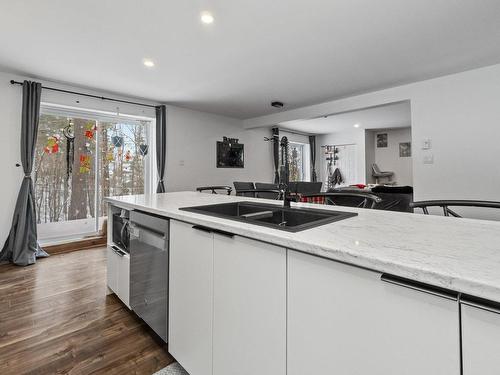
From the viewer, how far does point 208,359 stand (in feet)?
3.66

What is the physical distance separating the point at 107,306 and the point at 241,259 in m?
1.70

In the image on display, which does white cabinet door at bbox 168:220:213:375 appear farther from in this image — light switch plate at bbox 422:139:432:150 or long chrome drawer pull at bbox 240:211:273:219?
light switch plate at bbox 422:139:432:150

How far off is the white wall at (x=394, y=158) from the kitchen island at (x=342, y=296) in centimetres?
709

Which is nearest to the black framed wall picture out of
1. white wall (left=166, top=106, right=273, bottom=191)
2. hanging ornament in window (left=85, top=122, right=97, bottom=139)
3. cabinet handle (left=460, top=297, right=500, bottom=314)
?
white wall (left=166, top=106, right=273, bottom=191)

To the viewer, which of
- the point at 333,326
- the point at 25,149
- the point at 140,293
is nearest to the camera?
the point at 333,326

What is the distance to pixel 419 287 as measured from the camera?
1.82 ft

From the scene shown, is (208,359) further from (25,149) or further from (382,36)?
(25,149)

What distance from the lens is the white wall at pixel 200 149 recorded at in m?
4.81

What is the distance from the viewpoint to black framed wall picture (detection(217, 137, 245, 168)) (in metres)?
5.62

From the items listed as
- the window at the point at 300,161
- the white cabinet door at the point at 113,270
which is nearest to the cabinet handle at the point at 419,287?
the white cabinet door at the point at 113,270

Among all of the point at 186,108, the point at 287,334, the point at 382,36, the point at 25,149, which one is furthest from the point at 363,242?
the point at 186,108

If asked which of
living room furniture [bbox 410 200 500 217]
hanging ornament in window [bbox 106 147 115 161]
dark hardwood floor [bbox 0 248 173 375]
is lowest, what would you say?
dark hardwood floor [bbox 0 248 173 375]

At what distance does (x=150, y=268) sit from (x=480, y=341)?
1488mm

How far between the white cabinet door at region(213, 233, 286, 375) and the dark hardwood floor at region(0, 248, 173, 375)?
0.70 meters
